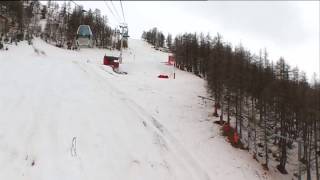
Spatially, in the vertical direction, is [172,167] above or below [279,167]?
above

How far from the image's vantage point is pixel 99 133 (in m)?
A: 20.5

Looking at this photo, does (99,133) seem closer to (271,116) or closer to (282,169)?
(282,169)

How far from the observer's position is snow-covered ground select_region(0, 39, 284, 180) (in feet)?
52.6

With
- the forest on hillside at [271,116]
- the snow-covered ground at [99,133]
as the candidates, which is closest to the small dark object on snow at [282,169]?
the forest on hillside at [271,116]

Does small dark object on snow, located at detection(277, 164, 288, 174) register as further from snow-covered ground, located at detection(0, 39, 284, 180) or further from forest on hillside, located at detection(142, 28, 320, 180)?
snow-covered ground, located at detection(0, 39, 284, 180)

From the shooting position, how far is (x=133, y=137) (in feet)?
72.6

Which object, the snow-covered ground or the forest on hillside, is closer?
the snow-covered ground

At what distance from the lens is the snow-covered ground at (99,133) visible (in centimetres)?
1603

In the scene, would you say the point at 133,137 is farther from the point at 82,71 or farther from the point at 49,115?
the point at 82,71

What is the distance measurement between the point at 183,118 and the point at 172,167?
1182 centimetres

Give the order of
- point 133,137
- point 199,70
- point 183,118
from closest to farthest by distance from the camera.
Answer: point 133,137
point 183,118
point 199,70

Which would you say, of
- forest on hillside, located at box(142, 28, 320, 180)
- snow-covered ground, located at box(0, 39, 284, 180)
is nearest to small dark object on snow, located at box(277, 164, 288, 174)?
forest on hillside, located at box(142, 28, 320, 180)

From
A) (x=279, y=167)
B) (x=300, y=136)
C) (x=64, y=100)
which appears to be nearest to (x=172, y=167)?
(x=64, y=100)

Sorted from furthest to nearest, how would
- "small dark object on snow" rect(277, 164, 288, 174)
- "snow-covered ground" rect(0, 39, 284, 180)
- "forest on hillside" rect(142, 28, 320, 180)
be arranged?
"forest on hillside" rect(142, 28, 320, 180)
"small dark object on snow" rect(277, 164, 288, 174)
"snow-covered ground" rect(0, 39, 284, 180)
